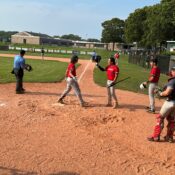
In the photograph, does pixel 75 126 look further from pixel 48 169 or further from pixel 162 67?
pixel 162 67

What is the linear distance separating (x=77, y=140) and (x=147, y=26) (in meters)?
50.8

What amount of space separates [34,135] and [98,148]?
1742 mm

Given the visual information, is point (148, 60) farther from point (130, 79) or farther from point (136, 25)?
point (136, 25)

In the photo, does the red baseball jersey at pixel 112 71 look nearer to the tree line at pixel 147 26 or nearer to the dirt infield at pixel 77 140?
the dirt infield at pixel 77 140

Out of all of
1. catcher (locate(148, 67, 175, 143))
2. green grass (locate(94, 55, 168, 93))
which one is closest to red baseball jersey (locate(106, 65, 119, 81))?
catcher (locate(148, 67, 175, 143))

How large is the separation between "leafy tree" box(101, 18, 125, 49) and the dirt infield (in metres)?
109

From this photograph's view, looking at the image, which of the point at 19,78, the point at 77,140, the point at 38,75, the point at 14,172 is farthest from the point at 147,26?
the point at 14,172

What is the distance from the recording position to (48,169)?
655cm

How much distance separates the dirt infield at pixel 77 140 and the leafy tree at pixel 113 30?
109 m

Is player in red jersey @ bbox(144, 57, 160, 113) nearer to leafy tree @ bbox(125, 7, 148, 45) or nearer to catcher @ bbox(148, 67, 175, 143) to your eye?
catcher @ bbox(148, 67, 175, 143)

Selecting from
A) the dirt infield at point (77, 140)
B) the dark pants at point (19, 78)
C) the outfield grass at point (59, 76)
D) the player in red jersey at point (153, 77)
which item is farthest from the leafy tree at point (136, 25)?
the dirt infield at point (77, 140)

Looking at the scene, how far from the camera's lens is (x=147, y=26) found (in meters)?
56.9

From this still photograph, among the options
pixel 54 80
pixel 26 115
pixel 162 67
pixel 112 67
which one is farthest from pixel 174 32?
pixel 26 115

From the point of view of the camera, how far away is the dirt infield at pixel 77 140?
6.78 meters
